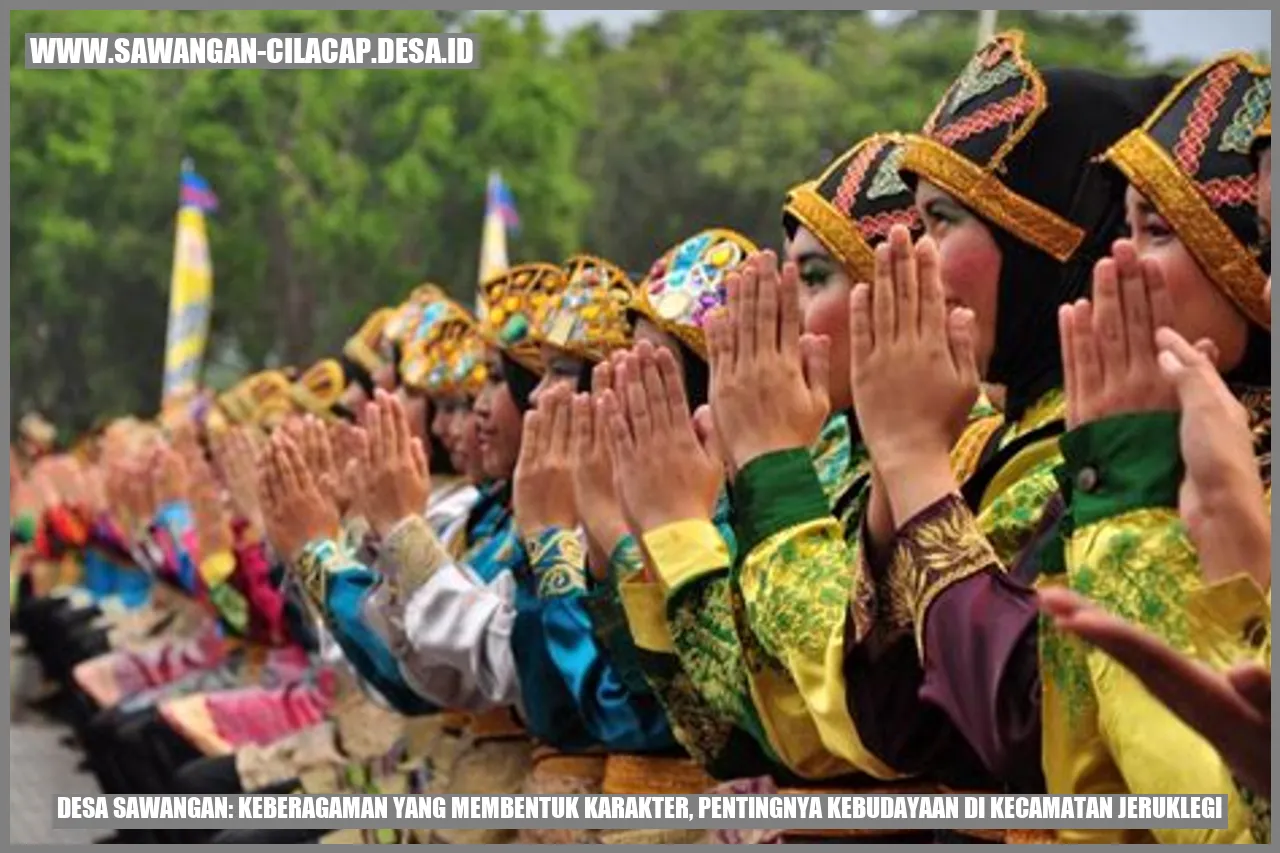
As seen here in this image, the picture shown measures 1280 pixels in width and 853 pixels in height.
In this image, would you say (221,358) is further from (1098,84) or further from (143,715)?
(1098,84)

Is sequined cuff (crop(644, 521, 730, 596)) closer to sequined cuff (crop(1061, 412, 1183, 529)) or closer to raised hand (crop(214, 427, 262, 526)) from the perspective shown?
sequined cuff (crop(1061, 412, 1183, 529))

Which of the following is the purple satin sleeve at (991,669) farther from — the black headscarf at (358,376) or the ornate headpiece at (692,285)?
the black headscarf at (358,376)

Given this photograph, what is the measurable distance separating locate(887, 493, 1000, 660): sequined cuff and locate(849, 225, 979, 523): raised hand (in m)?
0.04

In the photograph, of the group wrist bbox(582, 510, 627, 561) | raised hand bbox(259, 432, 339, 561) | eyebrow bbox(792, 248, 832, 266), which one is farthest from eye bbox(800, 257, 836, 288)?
A: raised hand bbox(259, 432, 339, 561)

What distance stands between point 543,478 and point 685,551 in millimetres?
1461

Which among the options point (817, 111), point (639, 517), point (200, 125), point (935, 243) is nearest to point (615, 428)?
point (639, 517)

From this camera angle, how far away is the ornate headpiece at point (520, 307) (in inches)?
312

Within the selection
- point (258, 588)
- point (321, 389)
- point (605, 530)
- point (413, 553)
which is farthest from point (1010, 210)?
point (321, 389)

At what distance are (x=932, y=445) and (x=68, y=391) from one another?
38396mm

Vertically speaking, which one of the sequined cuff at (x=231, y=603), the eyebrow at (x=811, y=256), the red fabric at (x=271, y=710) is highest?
the eyebrow at (x=811, y=256)

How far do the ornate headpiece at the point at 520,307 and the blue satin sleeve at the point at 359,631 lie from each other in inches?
28.5

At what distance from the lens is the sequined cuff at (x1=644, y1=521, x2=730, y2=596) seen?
16.0ft

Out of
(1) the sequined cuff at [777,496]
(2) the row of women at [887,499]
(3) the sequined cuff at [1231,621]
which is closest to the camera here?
(3) the sequined cuff at [1231,621]

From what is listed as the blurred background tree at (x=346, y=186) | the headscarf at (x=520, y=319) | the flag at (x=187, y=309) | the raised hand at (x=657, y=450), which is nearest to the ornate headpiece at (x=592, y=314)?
the headscarf at (x=520, y=319)
